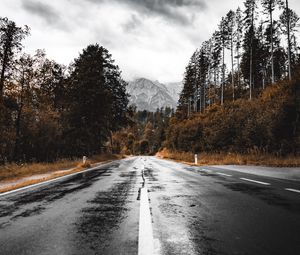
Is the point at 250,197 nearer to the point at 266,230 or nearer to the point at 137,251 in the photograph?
the point at 266,230

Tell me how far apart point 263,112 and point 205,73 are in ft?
141

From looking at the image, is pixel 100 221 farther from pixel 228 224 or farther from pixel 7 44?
pixel 7 44

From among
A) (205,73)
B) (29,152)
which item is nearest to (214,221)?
(29,152)

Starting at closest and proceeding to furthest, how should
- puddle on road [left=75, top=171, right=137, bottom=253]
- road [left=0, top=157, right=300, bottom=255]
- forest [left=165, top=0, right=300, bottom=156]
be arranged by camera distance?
road [left=0, top=157, right=300, bottom=255], puddle on road [left=75, top=171, right=137, bottom=253], forest [left=165, top=0, right=300, bottom=156]

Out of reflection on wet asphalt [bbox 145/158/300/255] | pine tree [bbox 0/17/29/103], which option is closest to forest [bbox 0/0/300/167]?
pine tree [bbox 0/17/29/103]

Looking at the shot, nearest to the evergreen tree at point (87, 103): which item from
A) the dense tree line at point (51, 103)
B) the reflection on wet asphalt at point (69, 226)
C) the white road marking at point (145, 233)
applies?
the dense tree line at point (51, 103)

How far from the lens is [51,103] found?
36.1 metres

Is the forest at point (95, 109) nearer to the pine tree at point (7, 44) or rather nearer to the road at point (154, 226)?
the pine tree at point (7, 44)

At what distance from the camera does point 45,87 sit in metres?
33.8

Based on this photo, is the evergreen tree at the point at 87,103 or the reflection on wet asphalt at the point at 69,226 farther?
the evergreen tree at the point at 87,103

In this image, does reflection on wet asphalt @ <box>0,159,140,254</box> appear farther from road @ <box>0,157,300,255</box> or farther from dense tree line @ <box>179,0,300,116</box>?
dense tree line @ <box>179,0,300,116</box>

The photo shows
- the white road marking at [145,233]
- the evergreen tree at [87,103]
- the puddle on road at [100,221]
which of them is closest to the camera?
the white road marking at [145,233]

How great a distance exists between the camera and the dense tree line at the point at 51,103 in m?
25.3

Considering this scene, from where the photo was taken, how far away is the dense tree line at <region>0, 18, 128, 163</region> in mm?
25281
